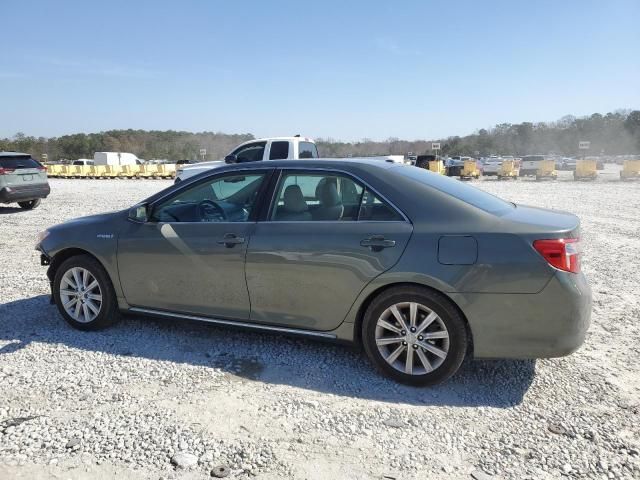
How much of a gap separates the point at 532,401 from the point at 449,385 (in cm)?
55

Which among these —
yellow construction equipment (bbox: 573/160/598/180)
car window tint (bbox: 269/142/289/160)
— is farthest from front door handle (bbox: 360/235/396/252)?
yellow construction equipment (bbox: 573/160/598/180)

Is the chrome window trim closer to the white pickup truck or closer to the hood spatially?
the hood

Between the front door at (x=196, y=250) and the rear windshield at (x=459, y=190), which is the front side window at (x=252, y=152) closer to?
the front door at (x=196, y=250)

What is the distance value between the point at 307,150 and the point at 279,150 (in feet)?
3.33

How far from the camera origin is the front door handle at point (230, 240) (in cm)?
391

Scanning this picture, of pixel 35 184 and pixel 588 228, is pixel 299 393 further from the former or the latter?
pixel 35 184

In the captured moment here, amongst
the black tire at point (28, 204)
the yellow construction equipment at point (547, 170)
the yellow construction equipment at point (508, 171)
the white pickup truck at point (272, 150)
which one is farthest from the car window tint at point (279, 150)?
the yellow construction equipment at point (508, 171)

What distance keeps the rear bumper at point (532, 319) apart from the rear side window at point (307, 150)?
10.8 meters

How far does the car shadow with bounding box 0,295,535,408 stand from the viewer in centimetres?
344

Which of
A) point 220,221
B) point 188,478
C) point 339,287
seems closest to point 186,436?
point 188,478

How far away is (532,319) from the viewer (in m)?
3.21

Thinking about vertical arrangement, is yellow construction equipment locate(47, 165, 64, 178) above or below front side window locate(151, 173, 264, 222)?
above

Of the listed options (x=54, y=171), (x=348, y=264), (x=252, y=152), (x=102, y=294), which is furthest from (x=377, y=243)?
(x=54, y=171)

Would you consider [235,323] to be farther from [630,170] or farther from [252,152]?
[630,170]
